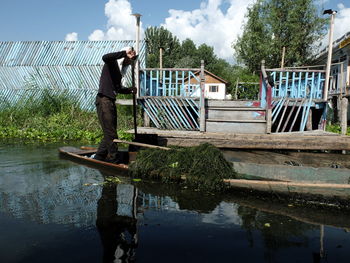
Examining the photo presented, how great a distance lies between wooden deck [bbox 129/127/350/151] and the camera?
665 cm

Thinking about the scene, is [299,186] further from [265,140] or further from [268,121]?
[268,121]

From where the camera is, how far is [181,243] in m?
2.63

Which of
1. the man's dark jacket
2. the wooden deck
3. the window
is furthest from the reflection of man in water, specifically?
the window

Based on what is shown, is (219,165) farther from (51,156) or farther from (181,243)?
(51,156)

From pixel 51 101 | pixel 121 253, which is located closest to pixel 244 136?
pixel 121 253

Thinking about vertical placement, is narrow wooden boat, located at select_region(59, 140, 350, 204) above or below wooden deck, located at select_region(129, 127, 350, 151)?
below

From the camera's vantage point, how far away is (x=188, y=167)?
14.5 ft

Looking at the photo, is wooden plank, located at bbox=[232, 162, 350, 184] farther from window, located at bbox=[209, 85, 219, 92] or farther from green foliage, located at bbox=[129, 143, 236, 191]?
window, located at bbox=[209, 85, 219, 92]

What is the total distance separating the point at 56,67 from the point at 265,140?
35.4 feet

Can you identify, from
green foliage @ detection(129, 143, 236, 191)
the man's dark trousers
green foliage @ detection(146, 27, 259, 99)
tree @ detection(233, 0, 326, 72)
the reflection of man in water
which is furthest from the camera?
green foliage @ detection(146, 27, 259, 99)

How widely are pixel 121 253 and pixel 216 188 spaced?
1.93 metres

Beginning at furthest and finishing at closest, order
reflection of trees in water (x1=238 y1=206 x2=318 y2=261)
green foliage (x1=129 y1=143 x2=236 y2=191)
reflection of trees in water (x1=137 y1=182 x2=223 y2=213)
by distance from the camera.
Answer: green foliage (x1=129 y1=143 x2=236 y2=191), reflection of trees in water (x1=137 y1=182 x2=223 y2=213), reflection of trees in water (x1=238 y1=206 x2=318 y2=261)

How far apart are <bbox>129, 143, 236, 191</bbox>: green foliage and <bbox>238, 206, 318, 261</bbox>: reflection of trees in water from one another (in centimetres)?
75

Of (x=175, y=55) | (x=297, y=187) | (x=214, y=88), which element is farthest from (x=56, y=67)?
(x=175, y=55)
